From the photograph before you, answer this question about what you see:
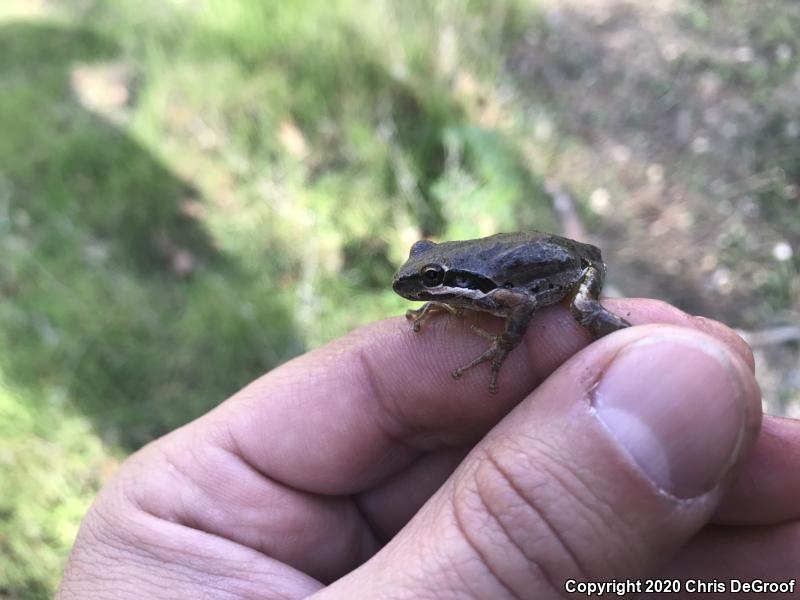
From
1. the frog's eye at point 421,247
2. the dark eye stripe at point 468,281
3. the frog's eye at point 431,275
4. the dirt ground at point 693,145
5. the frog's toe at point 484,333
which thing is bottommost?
the frog's toe at point 484,333

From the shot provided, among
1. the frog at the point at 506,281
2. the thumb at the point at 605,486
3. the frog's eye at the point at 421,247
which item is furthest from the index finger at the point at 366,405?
the thumb at the point at 605,486

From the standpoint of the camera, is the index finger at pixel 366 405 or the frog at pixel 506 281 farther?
the index finger at pixel 366 405

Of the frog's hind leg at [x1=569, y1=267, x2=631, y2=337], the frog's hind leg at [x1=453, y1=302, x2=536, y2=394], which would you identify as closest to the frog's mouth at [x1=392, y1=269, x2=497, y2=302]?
the frog's hind leg at [x1=453, y1=302, x2=536, y2=394]

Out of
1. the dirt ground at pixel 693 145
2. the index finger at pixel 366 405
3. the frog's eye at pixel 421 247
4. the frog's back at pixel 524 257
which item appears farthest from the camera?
the dirt ground at pixel 693 145

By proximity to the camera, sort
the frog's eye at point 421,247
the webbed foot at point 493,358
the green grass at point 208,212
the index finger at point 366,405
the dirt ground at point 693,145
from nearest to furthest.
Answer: the webbed foot at point 493,358
the index finger at point 366,405
the frog's eye at point 421,247
the green grass at point 208,212
the dirt ground at point 693,145

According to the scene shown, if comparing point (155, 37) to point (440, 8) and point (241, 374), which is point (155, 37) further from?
point (241, 374)

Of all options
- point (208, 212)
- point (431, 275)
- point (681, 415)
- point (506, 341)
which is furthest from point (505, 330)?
point (208, 212)

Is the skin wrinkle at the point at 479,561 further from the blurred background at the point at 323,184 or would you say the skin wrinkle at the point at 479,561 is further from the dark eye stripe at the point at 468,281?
the blurred background at the point at 323,184
